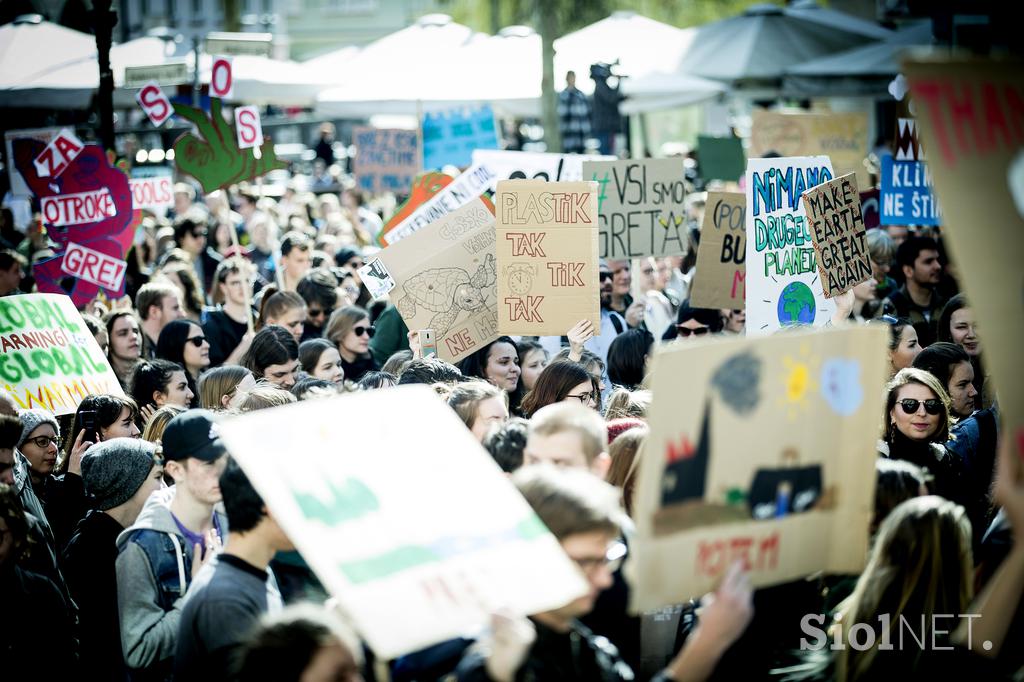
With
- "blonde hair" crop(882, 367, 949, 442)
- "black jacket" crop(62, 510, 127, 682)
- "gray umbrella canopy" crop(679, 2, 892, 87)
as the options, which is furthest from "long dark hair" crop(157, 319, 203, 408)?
"gray umbrella canopy" crop(679, 2, 892, 87)

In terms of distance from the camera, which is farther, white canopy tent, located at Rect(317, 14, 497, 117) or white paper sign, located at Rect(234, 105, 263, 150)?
white canopy tent, located at Rect(317, 14, 497, 117)

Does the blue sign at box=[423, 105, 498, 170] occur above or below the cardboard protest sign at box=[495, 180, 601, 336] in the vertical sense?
above

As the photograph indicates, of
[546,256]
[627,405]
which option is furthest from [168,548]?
[546,256]

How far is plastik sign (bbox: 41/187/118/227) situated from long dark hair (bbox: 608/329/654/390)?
4849 millimetres

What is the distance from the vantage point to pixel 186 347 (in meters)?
7.54

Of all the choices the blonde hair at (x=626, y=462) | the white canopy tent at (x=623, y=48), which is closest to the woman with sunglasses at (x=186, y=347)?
the blonde hair at (x=626, y=462)

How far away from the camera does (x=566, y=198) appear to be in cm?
716

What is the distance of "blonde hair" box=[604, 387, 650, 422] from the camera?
543 centimetres

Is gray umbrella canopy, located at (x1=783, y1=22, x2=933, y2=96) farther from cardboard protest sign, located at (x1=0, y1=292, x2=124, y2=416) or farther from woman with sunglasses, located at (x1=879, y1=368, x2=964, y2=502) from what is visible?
cardboard protest sign, located at (x1=0, y1=292, x2=124, y2=416)

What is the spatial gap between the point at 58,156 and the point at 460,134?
5.71 meters

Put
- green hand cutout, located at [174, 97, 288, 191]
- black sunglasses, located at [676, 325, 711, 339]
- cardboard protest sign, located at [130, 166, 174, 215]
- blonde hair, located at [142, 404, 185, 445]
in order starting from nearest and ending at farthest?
blonde hair, located at [142, 404, 185, 445]
black sunglasses, located at [676, 325, 711, 339]
green hand cutout, located at [174, 97, 288, 191]
cardboard protest sign, located at [130, 166, 174, 215]

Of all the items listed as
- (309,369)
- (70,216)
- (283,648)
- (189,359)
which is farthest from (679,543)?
(70,216)

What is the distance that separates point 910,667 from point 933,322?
6.04 m

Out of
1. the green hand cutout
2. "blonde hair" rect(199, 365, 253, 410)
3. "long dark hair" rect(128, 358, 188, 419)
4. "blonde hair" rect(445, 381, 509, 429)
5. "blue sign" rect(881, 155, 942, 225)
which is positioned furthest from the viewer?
"blue sign" rect(881, 155, 942, 225)
